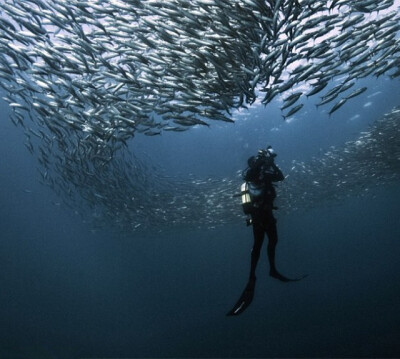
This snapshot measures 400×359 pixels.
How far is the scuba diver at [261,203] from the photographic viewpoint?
19.6 feet

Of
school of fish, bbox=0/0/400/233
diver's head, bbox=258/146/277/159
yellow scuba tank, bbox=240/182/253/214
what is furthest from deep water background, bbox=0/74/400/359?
diver's head, bbox=258/146/277/159

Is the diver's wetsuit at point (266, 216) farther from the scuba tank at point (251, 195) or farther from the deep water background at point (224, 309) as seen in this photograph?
the deep water background at point (224, 309)

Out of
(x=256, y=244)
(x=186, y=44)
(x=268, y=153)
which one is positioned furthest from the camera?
(x=256, y=244)

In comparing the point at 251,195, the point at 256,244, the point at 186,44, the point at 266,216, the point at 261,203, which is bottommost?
the point at 256,244

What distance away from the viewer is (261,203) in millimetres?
6062

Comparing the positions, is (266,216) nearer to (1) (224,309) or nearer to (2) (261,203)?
(2) (261,203)

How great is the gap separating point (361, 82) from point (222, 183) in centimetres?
1043

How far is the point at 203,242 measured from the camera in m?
72.8

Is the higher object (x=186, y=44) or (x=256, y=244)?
(x=186, y=44)

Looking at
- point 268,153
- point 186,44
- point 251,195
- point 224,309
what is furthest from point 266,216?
point 224,309

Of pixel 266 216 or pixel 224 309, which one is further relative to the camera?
pixel 224 309

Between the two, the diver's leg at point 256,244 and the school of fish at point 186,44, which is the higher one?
the school of fish at point 186,44

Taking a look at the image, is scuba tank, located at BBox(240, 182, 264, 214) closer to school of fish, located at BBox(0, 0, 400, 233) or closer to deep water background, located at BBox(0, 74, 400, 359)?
school of fish, located at BBox(0, 0, 400, 233)

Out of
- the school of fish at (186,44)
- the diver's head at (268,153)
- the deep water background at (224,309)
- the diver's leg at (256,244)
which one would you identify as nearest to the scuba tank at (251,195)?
the diver's leg at (256,244)
